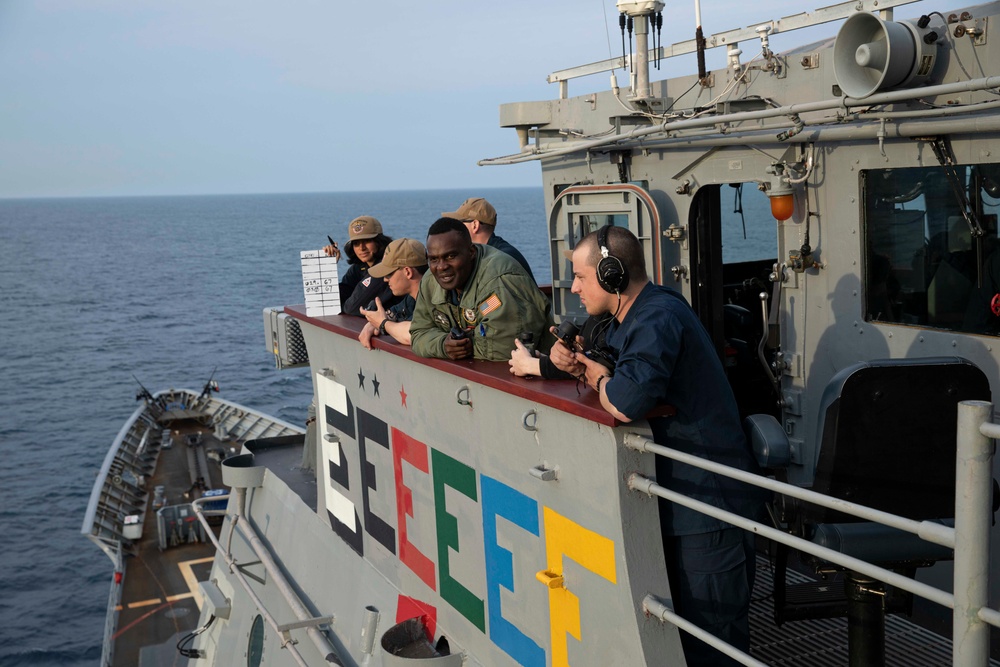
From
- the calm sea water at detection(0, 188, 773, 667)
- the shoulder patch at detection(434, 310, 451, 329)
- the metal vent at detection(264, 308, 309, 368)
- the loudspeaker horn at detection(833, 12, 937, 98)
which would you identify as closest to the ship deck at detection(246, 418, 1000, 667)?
the shoulder patch at detection(434, 310, 451, 329)

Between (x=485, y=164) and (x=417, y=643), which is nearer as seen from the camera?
(x=417, y=643)

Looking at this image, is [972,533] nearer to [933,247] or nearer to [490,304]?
[490,304]

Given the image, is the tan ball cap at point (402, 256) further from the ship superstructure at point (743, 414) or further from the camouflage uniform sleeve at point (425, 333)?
the camouflage uniform sleeve at point (425, 333)

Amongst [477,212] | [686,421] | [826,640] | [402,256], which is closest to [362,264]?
[477,212]

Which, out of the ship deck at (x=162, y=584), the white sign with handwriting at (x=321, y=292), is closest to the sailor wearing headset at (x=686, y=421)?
the white sign with handwriting at (x=321, y=292)

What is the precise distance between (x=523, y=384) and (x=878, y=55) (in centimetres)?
245

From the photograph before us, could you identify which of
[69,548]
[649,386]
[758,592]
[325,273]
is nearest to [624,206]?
[325,273]

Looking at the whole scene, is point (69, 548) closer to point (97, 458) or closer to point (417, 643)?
point (97, 458)

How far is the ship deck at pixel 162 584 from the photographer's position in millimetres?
20156

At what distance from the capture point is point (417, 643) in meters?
5.17

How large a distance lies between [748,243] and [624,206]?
1182 millimetres

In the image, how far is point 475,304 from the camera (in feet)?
15.2

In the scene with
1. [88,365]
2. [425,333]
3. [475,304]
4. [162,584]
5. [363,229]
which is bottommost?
[162,584]

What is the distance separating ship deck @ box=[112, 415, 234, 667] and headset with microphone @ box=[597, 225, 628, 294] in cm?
1776
